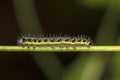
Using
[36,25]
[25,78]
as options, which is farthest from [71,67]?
[25,78]

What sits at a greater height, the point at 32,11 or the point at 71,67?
the point at 32,11

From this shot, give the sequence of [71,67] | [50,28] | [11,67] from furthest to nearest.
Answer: [50,28], [11,67], [71,67]

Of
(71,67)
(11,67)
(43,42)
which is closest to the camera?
(71,67)

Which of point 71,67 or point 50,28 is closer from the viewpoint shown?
point 71,67

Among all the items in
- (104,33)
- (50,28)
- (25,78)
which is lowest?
(25,78)

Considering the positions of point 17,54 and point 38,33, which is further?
point 17,54

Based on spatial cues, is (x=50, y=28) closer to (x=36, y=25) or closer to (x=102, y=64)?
(x=36, y=25)

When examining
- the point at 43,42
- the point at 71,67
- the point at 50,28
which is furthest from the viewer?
the point at 50,28

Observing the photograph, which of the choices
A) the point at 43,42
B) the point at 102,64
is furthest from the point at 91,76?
the point at 43,42

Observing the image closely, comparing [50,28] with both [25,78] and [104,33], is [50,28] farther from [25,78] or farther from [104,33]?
[104,33]
